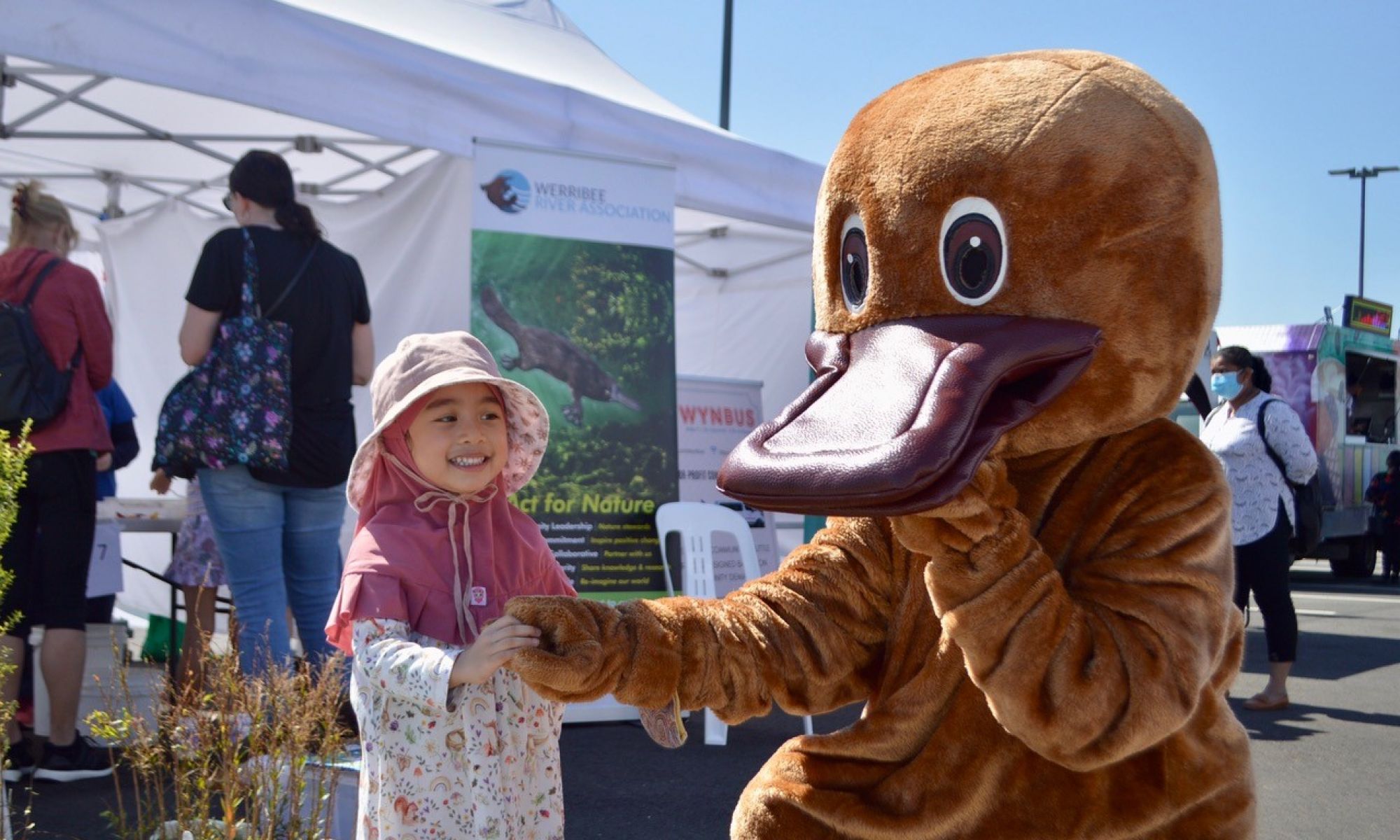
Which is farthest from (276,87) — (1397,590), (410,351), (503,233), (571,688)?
(1397,590)

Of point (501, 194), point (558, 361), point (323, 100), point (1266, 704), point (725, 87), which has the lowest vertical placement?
point (1266, 704)

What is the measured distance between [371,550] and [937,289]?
122 cm

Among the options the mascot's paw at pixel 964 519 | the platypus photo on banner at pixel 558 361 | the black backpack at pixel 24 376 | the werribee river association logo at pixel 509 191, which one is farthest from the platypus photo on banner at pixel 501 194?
the mascot's paw at pixel 964 519

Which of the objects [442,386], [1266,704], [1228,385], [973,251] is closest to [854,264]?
[973,251]

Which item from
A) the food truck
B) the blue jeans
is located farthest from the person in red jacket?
the food truck

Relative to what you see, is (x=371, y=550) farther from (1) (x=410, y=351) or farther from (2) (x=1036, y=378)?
(2) (x=1036, y=378)

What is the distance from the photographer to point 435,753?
2309mm

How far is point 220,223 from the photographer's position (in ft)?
26.2

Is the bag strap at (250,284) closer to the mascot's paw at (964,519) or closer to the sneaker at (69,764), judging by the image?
the sneaker at (69,764)

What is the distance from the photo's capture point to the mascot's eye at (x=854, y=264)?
6.13ft

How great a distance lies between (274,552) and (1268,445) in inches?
184

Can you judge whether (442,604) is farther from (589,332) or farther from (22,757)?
(589,332)

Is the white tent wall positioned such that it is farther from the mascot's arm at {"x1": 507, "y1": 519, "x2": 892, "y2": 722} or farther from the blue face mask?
the mascot's arm at {"x1": 507, "y1": 519, "x2": 892, "y2": 722}

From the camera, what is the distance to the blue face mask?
21.4ft
